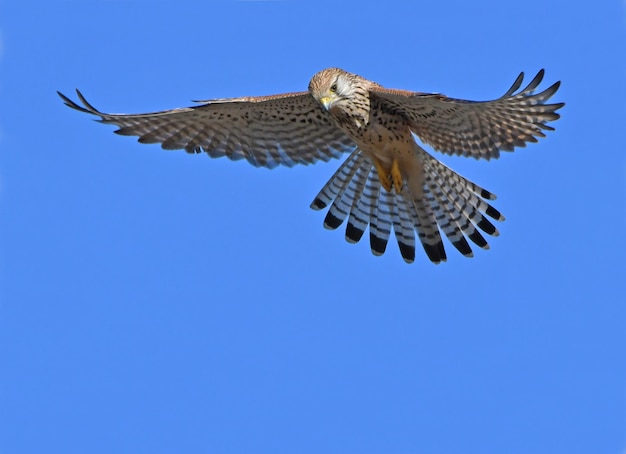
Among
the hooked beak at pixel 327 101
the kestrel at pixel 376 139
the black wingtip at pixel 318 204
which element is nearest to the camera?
the kestrel at pixel 376 139

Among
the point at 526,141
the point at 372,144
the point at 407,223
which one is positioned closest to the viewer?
the point at 526,141

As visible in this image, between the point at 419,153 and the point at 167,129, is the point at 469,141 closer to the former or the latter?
the point at 419,153

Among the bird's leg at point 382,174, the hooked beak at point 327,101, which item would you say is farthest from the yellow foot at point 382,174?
the hooked beak at point 327,101

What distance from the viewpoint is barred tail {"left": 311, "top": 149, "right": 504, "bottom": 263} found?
501 inches

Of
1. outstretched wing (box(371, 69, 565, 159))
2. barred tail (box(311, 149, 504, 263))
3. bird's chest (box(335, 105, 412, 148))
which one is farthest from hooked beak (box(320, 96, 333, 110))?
barred tail (box(311, 149, 504, 263))

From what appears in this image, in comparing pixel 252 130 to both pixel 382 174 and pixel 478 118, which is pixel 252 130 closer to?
pixel 382 174

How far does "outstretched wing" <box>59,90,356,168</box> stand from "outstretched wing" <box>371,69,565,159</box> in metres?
0.88

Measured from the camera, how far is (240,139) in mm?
12672

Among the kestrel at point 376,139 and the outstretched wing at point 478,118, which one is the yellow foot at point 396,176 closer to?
the kestrel at point 376,139

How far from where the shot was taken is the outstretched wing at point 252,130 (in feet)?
40.2

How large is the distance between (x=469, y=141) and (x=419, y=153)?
0.80 metres

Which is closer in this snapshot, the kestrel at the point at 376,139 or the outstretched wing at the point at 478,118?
the outstretched wing at the point at 478,118

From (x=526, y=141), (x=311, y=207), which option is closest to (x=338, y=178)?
(x=311, y=207)

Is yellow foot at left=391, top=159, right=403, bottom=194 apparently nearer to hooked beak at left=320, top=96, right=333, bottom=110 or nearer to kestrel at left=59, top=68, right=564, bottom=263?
kestrel at left=59, top=68, right=564, bottom=263
